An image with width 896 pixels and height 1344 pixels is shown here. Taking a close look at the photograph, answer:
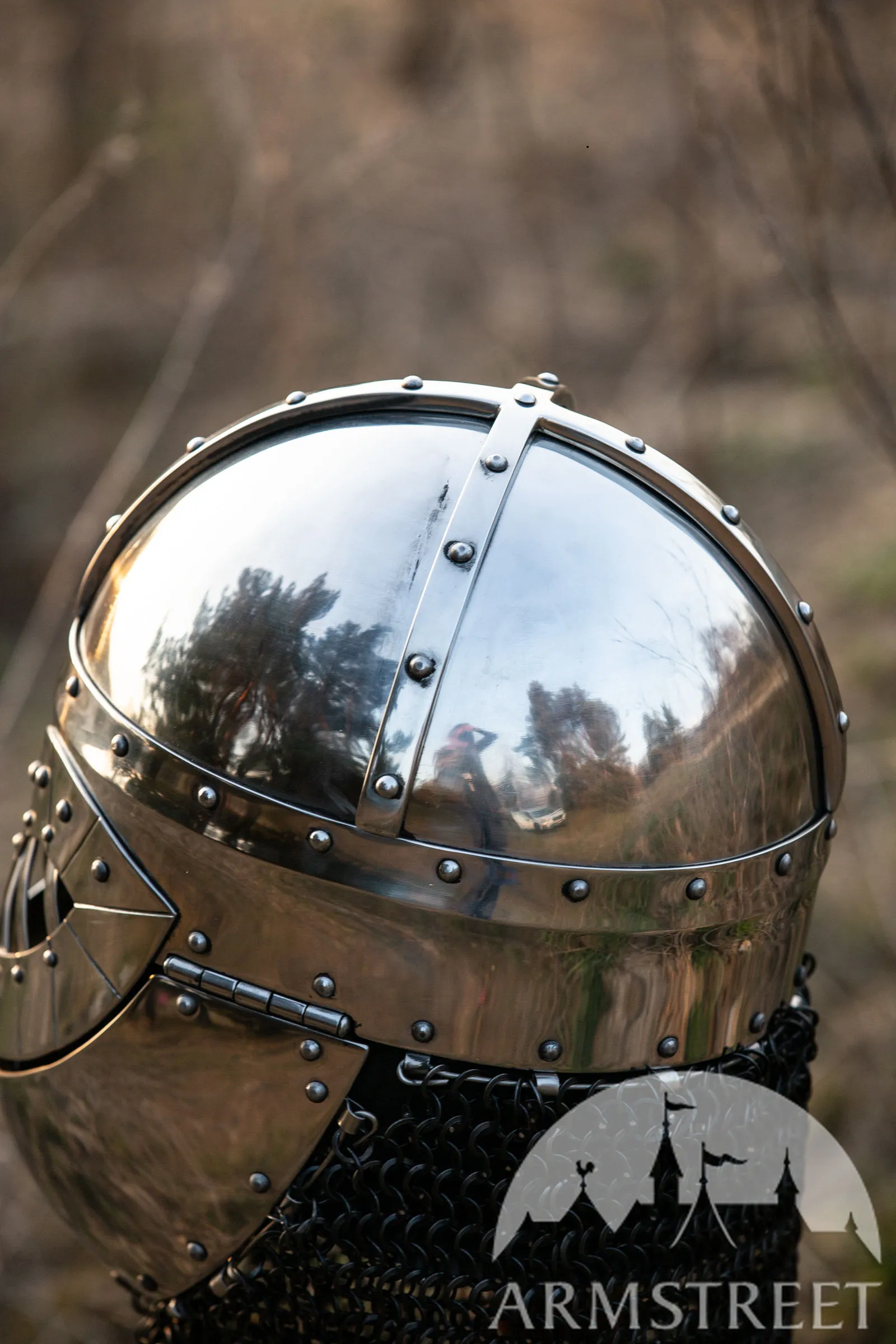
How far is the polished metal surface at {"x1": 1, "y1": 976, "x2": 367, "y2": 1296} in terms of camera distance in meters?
1.31

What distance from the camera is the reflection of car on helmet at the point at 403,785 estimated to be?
4.03ft

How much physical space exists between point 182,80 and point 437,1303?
7242mm

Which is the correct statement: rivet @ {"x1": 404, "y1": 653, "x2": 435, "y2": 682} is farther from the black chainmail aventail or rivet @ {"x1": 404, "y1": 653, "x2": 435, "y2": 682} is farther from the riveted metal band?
the black chainmail aventail

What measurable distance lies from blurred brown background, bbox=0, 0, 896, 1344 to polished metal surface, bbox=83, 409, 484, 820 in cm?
263

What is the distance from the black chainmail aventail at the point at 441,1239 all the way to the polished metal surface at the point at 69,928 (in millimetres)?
307

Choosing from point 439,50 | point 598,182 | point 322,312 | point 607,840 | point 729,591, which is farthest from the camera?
point 598,182

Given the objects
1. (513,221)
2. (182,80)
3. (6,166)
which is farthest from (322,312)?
(6,166)

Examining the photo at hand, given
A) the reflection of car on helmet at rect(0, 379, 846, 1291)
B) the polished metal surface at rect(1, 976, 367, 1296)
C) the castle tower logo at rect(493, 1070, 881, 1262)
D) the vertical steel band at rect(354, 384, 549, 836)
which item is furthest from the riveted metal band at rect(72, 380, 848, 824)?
the polished metal surface at rect(1, 976, 367, 1296)

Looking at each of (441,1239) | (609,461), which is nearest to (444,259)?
(609,461)

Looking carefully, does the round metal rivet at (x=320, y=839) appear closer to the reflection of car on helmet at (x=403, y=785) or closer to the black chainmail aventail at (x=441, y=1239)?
the reflection of car on helmet at (x=403, y=785)

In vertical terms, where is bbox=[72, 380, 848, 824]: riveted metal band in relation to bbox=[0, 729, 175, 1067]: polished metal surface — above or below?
above

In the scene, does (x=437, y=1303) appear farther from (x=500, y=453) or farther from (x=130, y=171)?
(x=130, y=171)

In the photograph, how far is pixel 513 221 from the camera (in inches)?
267

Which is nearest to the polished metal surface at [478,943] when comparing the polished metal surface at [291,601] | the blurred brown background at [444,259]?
the polished metal surface at [291,601]
